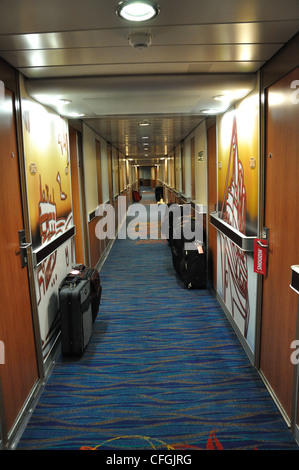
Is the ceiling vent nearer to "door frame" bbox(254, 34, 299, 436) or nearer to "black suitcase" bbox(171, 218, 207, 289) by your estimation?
"door frame" bbox(254, 34, 299, 436)

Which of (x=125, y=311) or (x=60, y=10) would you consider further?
(x=125, y=311)

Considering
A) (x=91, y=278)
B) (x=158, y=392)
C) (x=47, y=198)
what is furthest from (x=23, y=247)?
(x=158, y=392)

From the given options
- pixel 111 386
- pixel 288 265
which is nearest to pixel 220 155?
pixel 288 265

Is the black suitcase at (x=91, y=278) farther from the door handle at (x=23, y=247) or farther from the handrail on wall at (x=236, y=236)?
the handrail on wall at (x=236, y=236)

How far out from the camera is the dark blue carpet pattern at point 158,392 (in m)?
2.16

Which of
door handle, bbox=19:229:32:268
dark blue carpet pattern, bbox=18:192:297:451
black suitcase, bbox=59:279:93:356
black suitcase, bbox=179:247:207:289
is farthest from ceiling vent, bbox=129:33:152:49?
black suitcase, bbox=179:247:207:289

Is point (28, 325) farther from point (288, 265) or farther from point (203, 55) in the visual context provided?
point (203, 55)

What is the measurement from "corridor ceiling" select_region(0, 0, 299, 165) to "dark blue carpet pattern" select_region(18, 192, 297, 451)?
2265mm

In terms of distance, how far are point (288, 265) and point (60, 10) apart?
1876 mm

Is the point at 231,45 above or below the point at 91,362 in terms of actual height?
above

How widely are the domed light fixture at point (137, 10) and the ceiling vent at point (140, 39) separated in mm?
179

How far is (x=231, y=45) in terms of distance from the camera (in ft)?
6.68

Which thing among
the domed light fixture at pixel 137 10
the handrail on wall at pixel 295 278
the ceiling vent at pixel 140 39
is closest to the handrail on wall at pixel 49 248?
the ceiling vent at pixel 140 39

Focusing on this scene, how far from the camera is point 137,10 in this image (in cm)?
157
